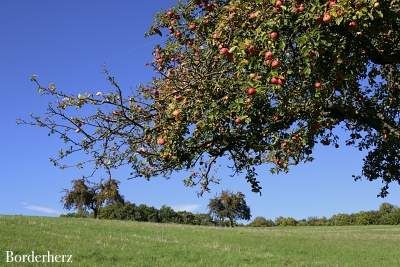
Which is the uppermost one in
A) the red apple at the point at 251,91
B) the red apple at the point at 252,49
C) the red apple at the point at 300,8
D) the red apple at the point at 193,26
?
the red apple at the point at 193,26

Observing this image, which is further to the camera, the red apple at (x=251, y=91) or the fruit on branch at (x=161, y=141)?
the fruit on branch at (x=161, y=141)

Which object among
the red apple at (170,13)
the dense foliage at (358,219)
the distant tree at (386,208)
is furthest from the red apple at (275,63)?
the distant tree at (386,208)

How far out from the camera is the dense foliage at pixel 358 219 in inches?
3691

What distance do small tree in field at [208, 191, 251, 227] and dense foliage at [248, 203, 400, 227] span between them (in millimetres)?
6569

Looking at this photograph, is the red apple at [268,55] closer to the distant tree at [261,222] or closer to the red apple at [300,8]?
the red apple at [300,8]

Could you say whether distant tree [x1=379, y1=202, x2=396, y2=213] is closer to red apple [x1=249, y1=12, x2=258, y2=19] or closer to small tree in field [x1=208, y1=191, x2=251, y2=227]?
small tree in field [x1=208, y1=191, x2=251, y2=227]

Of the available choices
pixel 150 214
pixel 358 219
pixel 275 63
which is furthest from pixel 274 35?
pixel 150 214

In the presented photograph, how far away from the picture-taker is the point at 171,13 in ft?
37.5

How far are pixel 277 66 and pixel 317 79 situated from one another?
1509 millimetres

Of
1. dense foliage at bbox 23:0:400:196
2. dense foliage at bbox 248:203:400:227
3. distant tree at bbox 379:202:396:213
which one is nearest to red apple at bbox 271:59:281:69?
dense foliage at bbox 23:0:400:196

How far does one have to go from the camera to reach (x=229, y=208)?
105375 millimetres

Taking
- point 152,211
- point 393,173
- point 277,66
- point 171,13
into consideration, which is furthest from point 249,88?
point 152,211

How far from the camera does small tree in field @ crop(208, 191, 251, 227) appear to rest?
10381 cm

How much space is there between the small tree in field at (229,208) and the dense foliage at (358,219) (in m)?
6.57
